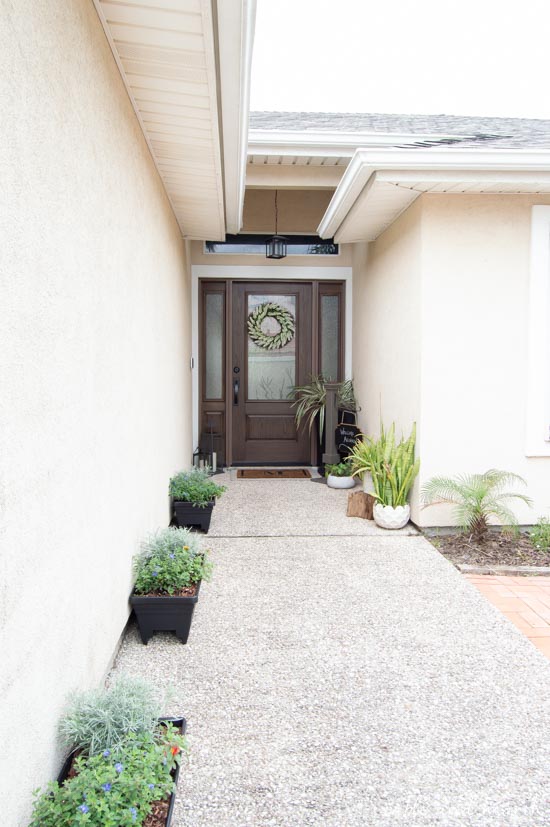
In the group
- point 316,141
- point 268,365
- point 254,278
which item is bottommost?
point 268,365

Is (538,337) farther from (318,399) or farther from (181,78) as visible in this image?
(181,78)

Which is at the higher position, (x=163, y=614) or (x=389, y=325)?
(x=389, y=325)

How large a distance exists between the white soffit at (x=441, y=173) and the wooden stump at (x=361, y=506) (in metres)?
2.35

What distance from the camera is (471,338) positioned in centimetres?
442

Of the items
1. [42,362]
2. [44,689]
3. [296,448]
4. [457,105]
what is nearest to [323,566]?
[44,689]

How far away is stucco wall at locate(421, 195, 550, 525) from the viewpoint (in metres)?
4.37

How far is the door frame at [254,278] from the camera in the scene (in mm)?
6945

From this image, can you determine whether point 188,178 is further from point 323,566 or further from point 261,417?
point 261,417

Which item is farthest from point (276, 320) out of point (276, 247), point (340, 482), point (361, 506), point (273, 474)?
point (361, 506)

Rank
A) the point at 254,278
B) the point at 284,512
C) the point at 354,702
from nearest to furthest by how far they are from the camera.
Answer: the point at 354,702
the point at 284,512
the point at 254,278

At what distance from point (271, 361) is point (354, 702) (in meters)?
5.22

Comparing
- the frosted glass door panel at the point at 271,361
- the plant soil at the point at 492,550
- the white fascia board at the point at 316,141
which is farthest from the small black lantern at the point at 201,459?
the white fascia board at the point at 316,141

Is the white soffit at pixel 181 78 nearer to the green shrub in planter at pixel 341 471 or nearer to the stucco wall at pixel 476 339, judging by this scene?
the stucco wall at pixel 476 339

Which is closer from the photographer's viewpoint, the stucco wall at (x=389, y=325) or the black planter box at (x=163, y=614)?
the black planter box at (x=163, y=614)
